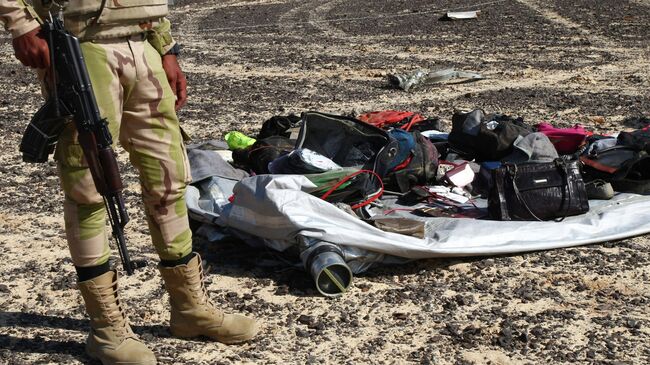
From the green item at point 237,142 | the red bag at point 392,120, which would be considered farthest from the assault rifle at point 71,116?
the red bag at point 392,120

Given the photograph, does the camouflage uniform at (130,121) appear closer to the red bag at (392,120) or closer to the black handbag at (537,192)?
the black handbag at (537,192)

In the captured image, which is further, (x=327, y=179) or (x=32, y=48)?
(x=327, y=179)

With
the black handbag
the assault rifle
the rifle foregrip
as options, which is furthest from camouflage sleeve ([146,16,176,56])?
the black handbag

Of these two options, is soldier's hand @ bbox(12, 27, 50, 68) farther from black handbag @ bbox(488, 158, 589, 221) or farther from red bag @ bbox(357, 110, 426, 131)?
red bag @ bbox(357, 110, 426, 131)

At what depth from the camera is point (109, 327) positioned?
3471 millimetres

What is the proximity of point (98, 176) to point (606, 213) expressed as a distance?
2948 millimetres

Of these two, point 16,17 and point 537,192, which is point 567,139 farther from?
point 16,17

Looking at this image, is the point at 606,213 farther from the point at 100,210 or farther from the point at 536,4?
the point at 536,4

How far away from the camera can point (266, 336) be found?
3859mm

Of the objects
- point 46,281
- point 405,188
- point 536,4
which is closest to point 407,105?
point 405,188

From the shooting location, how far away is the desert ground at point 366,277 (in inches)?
147

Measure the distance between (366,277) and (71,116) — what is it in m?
1.82

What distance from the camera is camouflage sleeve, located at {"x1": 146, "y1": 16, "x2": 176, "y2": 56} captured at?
343 centimetres

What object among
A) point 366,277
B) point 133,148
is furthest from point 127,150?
point 366,277
